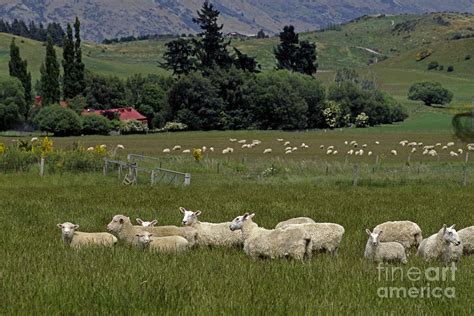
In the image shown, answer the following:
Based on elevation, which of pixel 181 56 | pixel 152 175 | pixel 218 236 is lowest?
pixel 152 175

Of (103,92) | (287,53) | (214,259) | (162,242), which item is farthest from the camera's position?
(287,53)

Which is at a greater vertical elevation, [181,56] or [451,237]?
[181,56]

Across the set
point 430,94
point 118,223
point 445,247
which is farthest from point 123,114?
point 430,94

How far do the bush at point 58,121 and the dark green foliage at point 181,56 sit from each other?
32.7 meters

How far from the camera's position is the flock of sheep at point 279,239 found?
12.4m

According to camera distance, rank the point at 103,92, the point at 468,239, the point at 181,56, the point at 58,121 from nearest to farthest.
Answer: the point at 468,239 < the point at 58,121 < the point at 103,92 < the point at 181,56

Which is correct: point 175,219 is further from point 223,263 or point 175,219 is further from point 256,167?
point 256,167

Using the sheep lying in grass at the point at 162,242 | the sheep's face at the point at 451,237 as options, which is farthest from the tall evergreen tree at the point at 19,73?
the sheep's face at the point at 451,237

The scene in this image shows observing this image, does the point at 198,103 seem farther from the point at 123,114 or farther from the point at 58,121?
the point at 58,121

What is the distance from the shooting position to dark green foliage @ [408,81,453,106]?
177m

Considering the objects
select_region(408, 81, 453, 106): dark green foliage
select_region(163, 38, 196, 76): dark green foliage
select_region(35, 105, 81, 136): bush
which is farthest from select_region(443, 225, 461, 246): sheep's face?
select_region(408, 81, 453, 106): dark green foliage

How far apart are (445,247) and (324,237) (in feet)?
7.77

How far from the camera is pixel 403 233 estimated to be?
14.9 meters

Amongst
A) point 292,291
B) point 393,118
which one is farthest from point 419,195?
point 393,118
